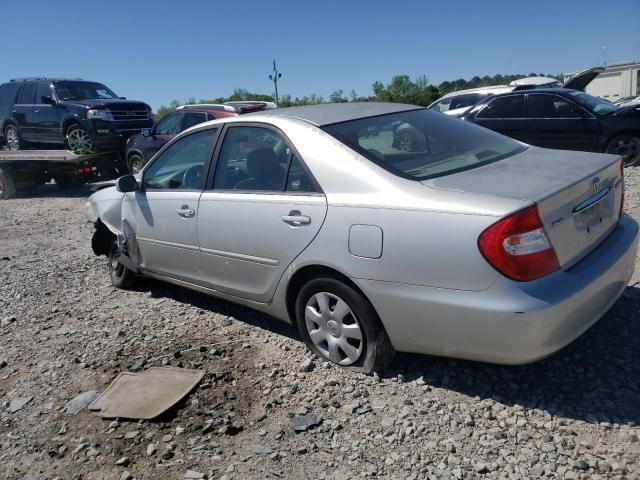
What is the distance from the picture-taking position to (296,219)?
3348 millimetres

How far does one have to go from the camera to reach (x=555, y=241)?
105 inches

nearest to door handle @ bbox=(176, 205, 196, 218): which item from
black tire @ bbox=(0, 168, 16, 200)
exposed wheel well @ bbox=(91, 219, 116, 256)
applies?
exposed wheel well @ bbox=(91, 219, 116, 256)

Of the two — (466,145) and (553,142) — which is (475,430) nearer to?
(466,145)

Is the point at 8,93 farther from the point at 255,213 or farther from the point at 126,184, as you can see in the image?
the point at 255,213

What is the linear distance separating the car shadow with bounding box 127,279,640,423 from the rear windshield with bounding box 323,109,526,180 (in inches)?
46.9

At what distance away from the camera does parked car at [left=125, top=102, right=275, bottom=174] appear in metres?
11.6

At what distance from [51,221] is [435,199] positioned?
880 cm

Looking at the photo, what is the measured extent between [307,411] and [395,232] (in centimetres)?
114

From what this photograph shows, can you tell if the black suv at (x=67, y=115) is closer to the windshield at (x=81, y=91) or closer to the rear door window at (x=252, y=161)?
the windshield at (x=81, y=91)

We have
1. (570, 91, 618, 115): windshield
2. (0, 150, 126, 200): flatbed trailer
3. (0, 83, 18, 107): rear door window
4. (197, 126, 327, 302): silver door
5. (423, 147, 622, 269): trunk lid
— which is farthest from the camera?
(0, 83, 18, 107): rear door window

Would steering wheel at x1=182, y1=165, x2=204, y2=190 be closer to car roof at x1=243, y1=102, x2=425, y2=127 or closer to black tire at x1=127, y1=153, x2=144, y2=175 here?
car roof at x1=243, y1=102, x2=425, y2=127

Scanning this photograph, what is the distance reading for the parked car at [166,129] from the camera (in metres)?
11.6

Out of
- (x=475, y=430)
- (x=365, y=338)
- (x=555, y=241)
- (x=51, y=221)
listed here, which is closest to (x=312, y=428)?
(x=365, y=338)

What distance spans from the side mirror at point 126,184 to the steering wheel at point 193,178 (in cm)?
58
